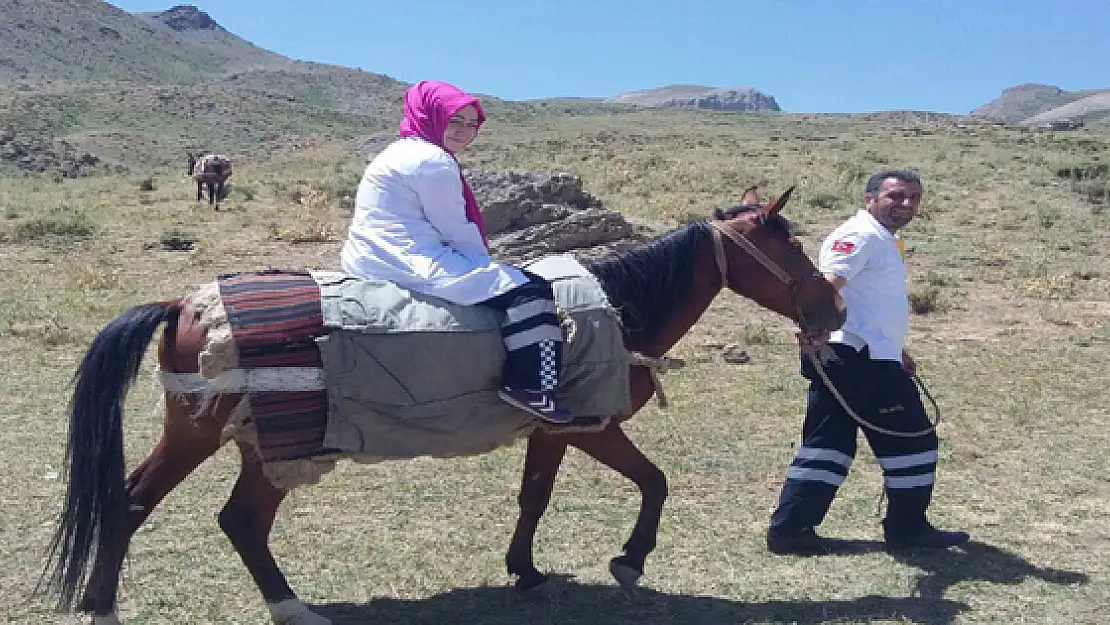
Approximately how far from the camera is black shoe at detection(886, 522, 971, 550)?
482 centimetres

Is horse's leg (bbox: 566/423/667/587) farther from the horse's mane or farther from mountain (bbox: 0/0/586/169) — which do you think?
mountain (bbox: 0/0/586/169)

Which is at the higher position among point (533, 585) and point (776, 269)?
point (776, 269)

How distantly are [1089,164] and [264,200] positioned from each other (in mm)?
18119

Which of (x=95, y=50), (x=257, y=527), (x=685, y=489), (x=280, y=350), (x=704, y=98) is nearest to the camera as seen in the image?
(x=280, y=350)

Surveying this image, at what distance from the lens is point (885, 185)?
15.6 ft

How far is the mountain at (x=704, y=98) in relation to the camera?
15575 centimetres

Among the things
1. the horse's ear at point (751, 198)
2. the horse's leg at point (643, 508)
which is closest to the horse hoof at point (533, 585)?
the horse's leg at point (643, 508)

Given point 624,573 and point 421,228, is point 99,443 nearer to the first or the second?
point 421,228

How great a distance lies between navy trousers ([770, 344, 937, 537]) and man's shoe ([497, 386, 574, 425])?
1760 mm

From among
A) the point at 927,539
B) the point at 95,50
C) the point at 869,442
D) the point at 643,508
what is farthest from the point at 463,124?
the point at 95,50

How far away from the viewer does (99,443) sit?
3682 mm

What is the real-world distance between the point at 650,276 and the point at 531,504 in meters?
1.21

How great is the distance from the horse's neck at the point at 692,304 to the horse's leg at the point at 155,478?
190 centimetres

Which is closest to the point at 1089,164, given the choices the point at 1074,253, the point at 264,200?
the point at 1074,253
